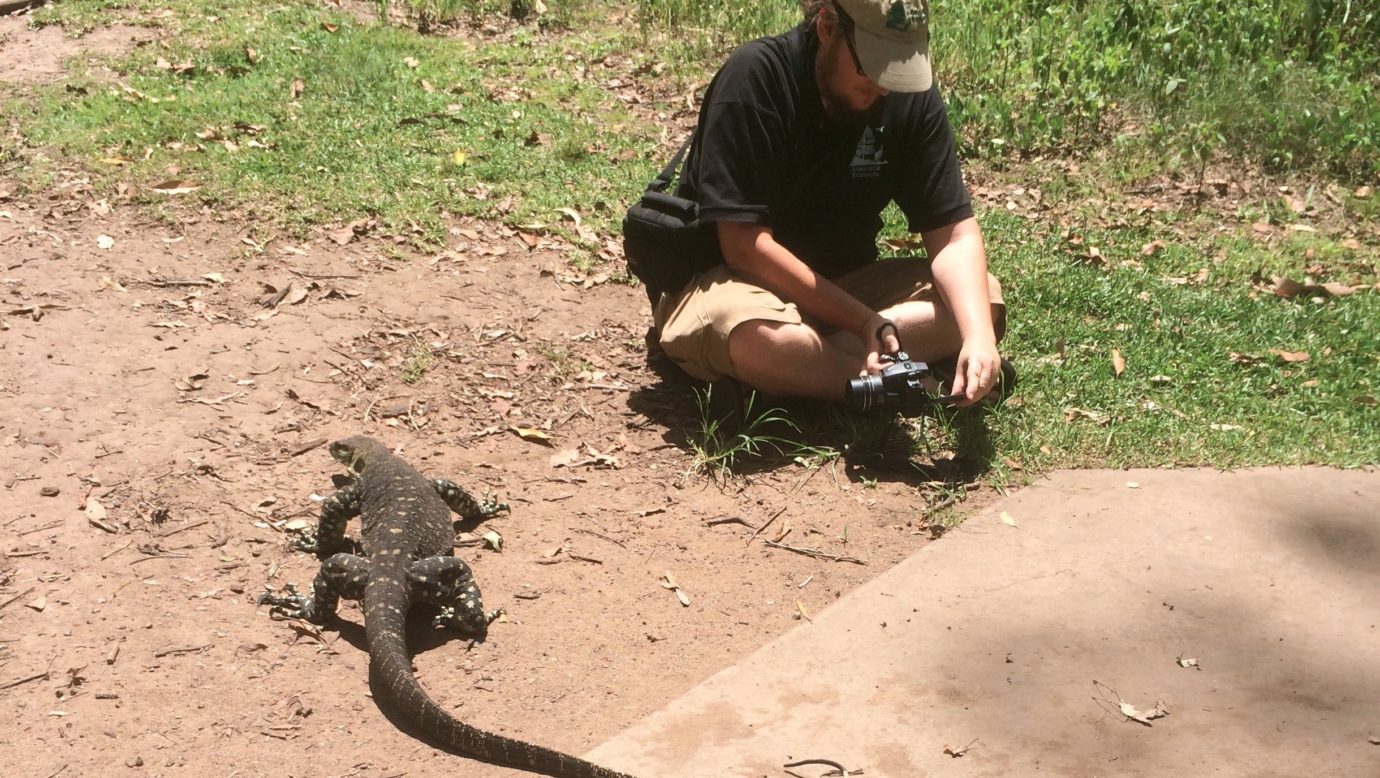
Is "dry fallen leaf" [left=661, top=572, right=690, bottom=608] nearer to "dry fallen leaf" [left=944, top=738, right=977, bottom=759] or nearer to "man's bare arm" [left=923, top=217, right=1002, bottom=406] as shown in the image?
"dry fallen leaf" [left=944, top=738, right=977, bottom=759]

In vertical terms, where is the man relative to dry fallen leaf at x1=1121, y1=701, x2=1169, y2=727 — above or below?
above

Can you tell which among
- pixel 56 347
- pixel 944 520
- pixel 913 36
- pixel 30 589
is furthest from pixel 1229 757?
pixel 56 347

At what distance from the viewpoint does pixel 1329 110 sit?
9203 mm

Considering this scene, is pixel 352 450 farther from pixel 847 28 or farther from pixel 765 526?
pixel 847 28

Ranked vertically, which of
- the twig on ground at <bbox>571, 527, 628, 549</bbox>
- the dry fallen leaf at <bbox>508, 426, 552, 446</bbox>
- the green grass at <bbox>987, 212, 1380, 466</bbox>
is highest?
the green grass at <bbox>987, 212, 1380, 466</bbox>

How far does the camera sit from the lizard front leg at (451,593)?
4.52 meters

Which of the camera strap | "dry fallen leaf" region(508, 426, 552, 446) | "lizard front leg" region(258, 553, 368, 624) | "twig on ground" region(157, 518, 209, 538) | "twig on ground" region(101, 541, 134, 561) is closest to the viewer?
"lizard front leg" region(258, 553, 368, 624)

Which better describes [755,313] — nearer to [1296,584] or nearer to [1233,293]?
[1296,584]

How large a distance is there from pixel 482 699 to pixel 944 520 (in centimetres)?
214

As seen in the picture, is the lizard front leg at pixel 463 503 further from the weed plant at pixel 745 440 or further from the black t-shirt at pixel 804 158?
the black t-shirt at pixel 804 158

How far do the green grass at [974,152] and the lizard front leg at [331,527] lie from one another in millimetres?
1601

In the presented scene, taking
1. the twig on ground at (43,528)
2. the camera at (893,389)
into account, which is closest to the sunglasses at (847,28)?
the camera at (893,389)

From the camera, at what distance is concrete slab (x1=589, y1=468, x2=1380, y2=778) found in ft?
12.6

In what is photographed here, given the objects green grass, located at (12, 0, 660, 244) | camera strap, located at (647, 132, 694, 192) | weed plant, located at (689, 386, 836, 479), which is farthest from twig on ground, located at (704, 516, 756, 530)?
green grass, located at (12, 0, 660, 244)
